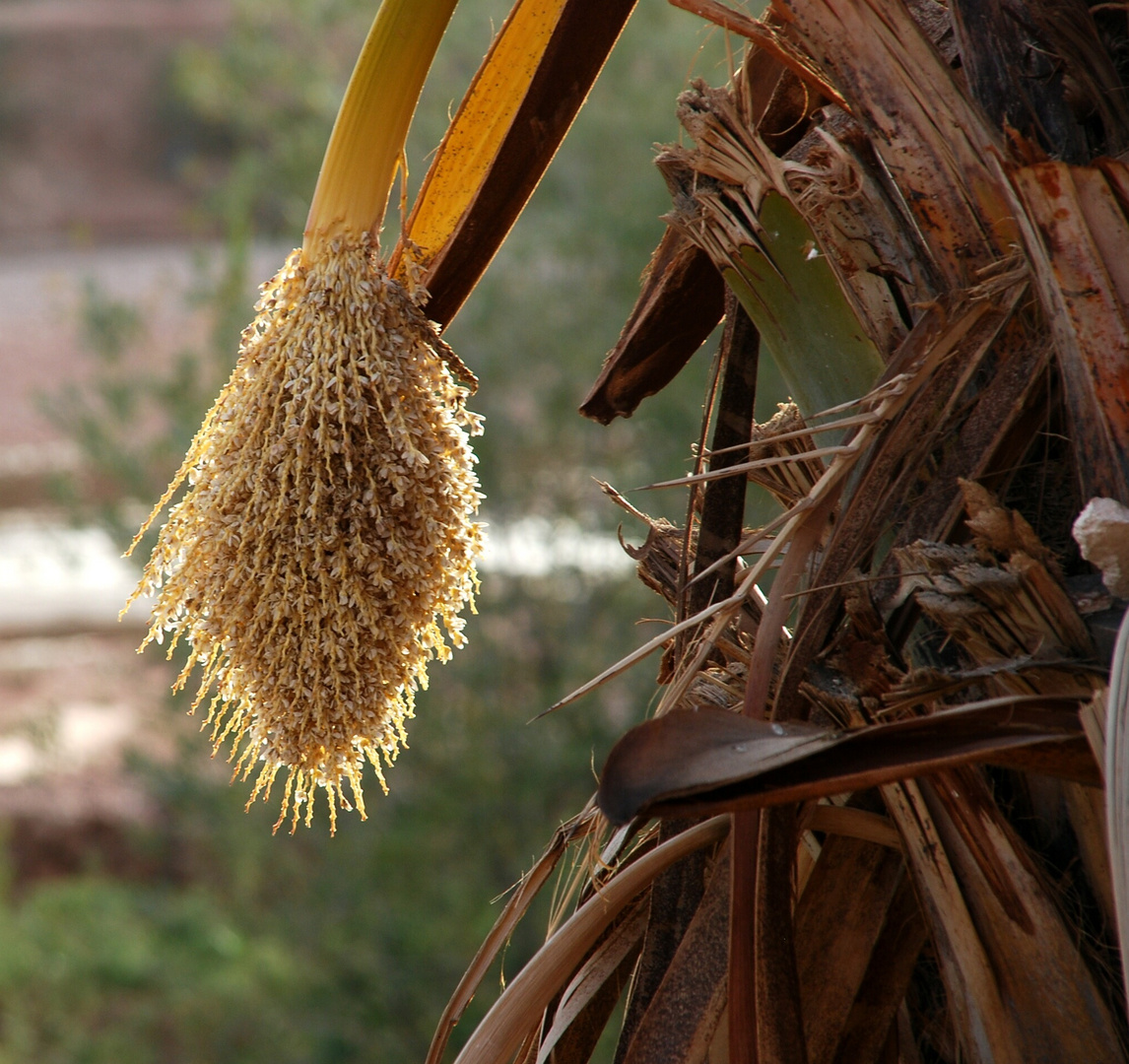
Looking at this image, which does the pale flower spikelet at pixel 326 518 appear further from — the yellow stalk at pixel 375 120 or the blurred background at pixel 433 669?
the blurred background at pixel 433 669

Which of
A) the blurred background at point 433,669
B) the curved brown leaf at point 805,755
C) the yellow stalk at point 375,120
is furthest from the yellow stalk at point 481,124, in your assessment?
the blurred background at point 433,669

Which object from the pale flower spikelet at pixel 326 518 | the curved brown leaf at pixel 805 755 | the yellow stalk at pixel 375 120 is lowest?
the curved brown leaf at pixel 805 755

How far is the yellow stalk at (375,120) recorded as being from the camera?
519 mm

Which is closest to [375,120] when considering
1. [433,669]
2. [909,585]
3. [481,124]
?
[481,124]

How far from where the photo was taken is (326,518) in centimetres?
54

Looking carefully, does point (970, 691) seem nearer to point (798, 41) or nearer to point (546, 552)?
point (798, 41)

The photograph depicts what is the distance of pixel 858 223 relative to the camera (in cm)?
A: 57

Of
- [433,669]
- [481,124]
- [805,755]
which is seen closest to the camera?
[805,755]

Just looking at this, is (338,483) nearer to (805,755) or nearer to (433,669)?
(805,755)

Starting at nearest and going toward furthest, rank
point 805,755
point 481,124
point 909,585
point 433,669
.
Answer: point 805,755 → point 909,585 → point 481,124 → point 433,669

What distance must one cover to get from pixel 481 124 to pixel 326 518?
25cm

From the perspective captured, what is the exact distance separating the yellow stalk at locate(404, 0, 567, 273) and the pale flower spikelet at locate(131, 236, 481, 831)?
95 millimetres

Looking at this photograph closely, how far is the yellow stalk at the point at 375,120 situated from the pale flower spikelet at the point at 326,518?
2 cm

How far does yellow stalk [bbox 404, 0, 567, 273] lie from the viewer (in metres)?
0.63
